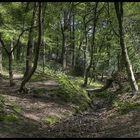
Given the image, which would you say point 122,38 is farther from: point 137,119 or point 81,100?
point 137,119

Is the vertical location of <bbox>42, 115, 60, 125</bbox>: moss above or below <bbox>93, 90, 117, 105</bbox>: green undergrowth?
below

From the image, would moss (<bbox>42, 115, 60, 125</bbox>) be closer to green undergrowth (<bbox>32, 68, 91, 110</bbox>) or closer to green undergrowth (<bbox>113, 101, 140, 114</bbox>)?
green undergrowth (<bbox>113, 101, 140, 114</bbox>)

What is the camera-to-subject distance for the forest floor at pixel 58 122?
1488 centimetres

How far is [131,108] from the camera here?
1931 centimetres

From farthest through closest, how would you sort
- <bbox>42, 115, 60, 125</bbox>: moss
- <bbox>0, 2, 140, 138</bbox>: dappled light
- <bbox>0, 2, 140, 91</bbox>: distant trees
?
<bbox>0, 2, 140, 91</bbox>: distant trees → <bbox>42, 115, 60, 125</bbox>: moss → <bbox>0, 2, 140, 138</bbox>: dappled light

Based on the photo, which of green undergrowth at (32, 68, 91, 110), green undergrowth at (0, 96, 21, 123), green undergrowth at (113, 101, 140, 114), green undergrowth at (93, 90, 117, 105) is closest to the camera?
green undergrowth at (0, 96, 21, 123)

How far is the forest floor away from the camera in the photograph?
14.9 meters

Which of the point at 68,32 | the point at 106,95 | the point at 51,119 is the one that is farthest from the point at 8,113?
the point at 68,32

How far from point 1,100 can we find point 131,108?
6.70 m

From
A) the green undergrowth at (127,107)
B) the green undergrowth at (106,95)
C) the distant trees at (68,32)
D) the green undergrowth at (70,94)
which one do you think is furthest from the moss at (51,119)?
the green undergrowth at (106,95)

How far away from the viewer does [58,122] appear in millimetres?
18734

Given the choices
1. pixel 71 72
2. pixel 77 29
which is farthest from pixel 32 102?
pixel 77 29

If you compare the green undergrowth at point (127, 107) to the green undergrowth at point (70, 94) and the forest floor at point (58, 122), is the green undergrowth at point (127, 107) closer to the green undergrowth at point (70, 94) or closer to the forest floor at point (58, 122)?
the forest floor at point (58, 122)

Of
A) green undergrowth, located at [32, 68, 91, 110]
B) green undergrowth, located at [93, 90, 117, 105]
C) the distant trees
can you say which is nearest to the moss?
the distant trees
